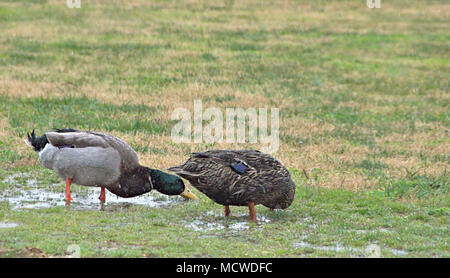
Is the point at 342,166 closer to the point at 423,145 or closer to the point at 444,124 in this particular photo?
the point at 423,145

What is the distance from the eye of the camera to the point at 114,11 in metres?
32.0

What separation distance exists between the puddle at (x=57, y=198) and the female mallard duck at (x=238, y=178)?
4.65 feet

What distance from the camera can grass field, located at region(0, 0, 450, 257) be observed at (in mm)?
9617

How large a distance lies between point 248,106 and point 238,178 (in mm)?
10302

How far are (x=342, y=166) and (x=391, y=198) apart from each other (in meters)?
2.46

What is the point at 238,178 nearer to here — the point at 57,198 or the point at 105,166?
the point at 105,166

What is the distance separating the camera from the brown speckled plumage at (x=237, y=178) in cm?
1027

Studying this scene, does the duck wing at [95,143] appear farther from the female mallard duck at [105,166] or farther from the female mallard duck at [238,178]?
the female mallard duck at [238,178]

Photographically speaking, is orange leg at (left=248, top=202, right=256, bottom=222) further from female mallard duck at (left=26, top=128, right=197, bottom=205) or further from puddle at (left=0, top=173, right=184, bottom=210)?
puddle at (left=0, top=173, right=184, bottom=210)

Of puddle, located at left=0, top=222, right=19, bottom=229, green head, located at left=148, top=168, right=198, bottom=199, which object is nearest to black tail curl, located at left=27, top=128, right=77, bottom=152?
green head, located at left=148, top=168, right=198, bottom=199

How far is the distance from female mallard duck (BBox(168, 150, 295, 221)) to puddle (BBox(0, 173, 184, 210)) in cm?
142

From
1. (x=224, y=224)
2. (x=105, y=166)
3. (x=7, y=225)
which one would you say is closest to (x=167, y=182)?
(x=105, y=166)

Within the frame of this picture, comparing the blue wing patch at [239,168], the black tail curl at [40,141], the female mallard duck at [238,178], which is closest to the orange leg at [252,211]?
the female mallard duck at [238,178]

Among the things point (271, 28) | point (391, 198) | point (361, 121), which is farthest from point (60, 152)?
point (271, 28)
